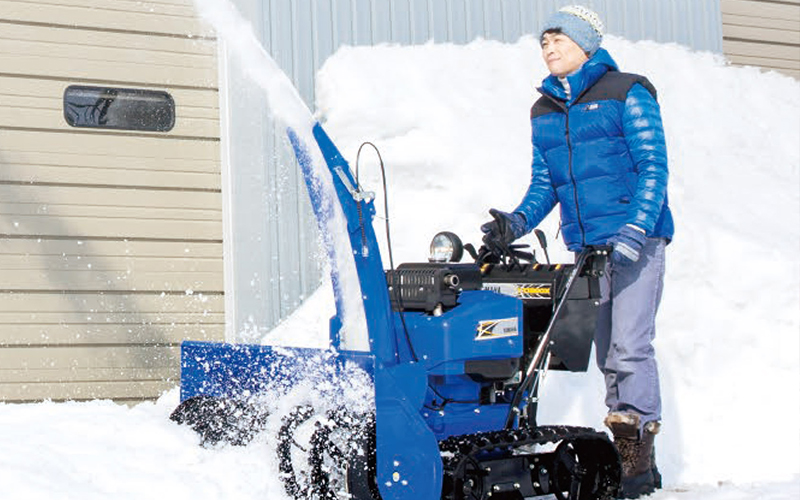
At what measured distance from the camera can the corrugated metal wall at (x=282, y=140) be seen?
7.63 meters

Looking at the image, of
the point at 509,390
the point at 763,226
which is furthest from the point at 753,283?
the point at 509,390

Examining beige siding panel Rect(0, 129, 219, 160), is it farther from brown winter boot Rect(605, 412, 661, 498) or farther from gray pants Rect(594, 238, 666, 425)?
brown winter boot Rect(605, 412, 661, 498)

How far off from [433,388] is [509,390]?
1.10ft

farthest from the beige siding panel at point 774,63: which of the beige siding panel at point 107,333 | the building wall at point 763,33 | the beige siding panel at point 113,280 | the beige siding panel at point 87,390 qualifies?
the beige siding panel at point 87,390

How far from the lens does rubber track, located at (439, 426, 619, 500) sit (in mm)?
3906

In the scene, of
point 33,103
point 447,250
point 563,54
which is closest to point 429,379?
point 447,250

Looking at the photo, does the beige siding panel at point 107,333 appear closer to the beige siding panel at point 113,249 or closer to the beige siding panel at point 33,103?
the beige siding panel at point 113,249

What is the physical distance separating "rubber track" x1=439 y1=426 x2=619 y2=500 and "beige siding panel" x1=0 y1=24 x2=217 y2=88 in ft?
14.6

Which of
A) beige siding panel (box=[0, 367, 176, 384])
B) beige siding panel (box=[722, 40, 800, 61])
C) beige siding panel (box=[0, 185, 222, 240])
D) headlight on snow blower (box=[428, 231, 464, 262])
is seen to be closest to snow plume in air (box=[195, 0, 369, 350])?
headlight on snow blower (box=[428, 231, 464, 262])

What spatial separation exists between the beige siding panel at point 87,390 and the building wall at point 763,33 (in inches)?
226

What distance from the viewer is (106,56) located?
7.56 metres

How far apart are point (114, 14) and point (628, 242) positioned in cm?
441

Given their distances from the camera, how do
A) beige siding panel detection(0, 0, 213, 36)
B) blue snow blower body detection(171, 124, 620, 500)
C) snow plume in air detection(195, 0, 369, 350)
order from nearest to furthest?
blue snow blower body detection(171, 124, 620, 500) < snow plume in air detection(195, 0, 369, 350) < beige siding panel detection(0, 0, 213, 36)

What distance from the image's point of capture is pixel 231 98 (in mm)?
7785
